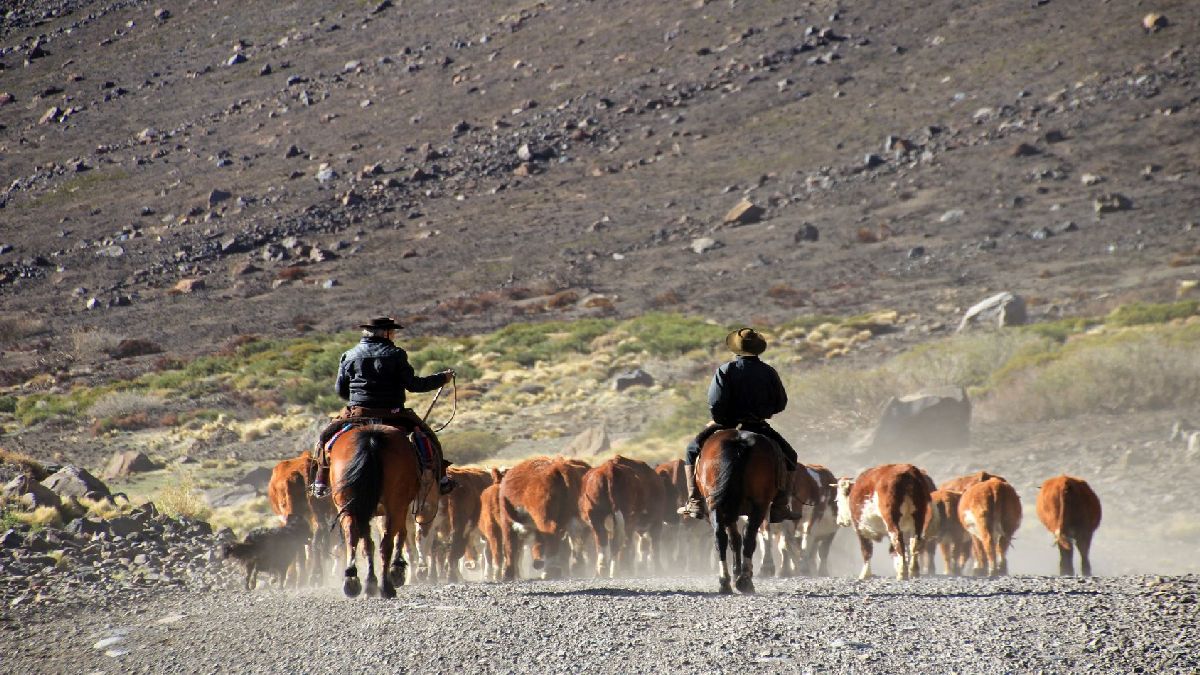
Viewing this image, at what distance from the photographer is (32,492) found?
2020cm

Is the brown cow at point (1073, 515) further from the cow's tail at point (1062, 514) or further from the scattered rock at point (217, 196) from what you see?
the scattered rock at point (217, 196)

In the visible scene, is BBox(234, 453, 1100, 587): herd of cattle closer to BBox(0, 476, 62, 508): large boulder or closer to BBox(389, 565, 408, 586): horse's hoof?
BBox(389, 565, 408, 586): horse's hoof

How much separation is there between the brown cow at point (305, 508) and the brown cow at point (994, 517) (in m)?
8.45

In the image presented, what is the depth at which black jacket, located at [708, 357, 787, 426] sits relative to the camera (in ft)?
39.4

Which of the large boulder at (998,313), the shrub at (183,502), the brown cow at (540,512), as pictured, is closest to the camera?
the brown cow at (540,512)

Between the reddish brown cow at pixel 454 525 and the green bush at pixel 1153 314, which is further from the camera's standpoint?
the green bush at pixel 1153 314

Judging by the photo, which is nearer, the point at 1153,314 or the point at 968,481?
the point at 968,481

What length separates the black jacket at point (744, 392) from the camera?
1202cm

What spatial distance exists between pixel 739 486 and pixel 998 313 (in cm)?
3899

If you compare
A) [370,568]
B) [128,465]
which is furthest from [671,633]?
[128,465]

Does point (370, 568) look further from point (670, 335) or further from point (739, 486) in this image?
point (670, 335)

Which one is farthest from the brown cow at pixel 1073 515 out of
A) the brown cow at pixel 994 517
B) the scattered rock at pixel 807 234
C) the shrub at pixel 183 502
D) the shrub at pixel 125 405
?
the scattered rock at pixel 807 234

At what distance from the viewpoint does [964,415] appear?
3186cm

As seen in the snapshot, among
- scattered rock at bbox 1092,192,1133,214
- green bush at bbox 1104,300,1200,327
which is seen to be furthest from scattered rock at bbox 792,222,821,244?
green bush at bbox 1104,300,1200,327
